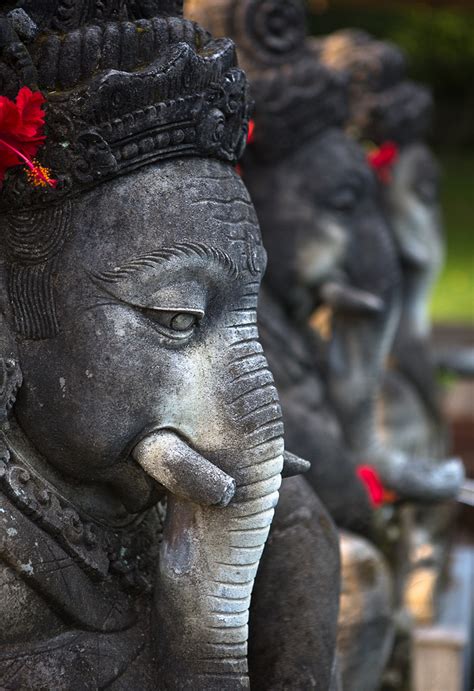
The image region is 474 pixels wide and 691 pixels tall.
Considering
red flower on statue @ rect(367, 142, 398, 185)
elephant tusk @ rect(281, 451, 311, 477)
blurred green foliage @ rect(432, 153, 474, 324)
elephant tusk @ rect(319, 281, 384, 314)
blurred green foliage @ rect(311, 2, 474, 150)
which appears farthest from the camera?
blurred green foliage @ rect(311, 2, 474, 150)

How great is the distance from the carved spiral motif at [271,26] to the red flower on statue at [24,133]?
66.6 inches

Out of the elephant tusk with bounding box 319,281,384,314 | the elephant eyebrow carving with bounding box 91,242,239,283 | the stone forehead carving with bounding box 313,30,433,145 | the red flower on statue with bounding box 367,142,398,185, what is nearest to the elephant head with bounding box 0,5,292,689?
→ the elephant eyebrow carving with bounding box 91,242,239,283

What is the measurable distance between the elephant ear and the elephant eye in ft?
0.62

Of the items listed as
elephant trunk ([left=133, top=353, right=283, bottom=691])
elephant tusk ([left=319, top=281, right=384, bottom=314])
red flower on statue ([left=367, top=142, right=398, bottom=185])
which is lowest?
elephant trunk ([left=133, top=353, right=283, bottom=691])

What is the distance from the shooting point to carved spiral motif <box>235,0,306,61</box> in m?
3.55

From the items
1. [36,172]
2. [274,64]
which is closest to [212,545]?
[36,172]

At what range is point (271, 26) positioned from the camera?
11.8 ft

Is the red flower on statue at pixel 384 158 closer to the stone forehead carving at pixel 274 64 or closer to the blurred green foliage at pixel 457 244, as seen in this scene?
the stone forehead carving at pixel 274 64

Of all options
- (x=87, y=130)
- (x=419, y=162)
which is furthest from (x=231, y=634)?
(x=419, y=162)

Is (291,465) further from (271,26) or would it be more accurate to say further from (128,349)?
(271,26)

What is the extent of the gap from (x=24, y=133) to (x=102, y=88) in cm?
12

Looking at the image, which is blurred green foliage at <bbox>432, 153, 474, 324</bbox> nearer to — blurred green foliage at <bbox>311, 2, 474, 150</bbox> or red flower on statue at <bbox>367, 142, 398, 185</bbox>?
blurred green foliage at <bbox>311, 2, 474, 150</bbox>

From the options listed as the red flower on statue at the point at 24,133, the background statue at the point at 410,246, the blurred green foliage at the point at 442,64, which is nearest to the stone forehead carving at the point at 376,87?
the background statue at the point at 410,246

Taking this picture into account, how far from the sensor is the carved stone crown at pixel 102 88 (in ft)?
6.38
